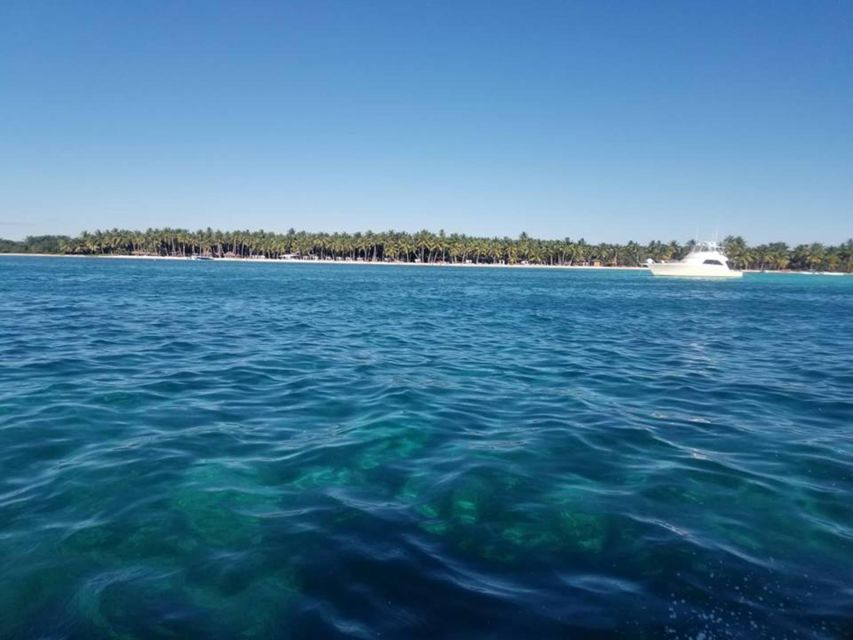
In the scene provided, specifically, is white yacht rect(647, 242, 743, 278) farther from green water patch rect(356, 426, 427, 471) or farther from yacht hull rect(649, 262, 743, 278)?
green water patch rect(356, 426, 427, 471)

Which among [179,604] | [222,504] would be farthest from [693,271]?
[179,604]

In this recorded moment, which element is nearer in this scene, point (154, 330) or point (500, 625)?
point (500, 625)

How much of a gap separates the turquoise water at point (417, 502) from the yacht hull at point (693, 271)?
129119 millimetres

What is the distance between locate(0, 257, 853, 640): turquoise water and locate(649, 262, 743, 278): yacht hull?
129119 millimetres

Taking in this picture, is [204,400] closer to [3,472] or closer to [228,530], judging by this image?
[3,472]

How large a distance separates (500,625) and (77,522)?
4.96m

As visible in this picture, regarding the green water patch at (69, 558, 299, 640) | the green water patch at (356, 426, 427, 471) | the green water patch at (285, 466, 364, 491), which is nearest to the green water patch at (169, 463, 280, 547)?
the green water patch at (285, 466, 364, 491)

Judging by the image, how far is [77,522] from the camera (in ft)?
20.8

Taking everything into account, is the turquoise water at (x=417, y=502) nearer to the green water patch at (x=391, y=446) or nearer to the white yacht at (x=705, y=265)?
the green water patch at (x=391, y=446)

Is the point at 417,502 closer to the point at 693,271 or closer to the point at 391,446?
the point at 391,446

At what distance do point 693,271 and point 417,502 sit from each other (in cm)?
14442

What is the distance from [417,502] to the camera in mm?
7031

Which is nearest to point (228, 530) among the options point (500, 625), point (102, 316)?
point (500, 625)

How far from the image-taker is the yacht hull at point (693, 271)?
130750 mm
